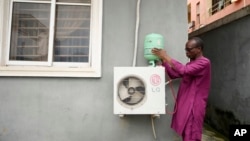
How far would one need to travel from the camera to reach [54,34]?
3.61m

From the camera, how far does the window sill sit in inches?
134

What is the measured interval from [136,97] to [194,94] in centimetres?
72

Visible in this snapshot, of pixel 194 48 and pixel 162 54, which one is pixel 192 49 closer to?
pixel 194 48

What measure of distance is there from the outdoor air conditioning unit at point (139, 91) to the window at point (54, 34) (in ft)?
1.83

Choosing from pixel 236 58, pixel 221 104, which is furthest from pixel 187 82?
pixel 221 104

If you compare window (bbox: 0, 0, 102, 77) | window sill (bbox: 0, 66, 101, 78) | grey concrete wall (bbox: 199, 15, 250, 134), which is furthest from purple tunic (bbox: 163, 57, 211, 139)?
grey concrete wall (bbox: 199, 15, 250, 134)

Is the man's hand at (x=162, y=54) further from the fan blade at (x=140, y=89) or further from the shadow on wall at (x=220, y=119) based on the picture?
the shadow on wall at (x=220, y=119)

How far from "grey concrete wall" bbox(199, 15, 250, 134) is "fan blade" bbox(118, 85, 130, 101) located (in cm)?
391

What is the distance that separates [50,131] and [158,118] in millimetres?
1495

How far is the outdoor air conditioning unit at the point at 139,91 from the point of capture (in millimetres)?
3143

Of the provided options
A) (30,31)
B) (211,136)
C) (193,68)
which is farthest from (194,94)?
(211,136)

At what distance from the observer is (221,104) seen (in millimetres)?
7262

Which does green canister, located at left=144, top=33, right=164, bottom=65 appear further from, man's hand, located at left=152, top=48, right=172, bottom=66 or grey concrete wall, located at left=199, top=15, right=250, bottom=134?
grey concrete wall, located at left=199, top=15, right=250, bottom=134

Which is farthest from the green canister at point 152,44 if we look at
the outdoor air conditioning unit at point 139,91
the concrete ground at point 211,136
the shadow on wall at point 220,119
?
the shadow on wall at point 220,119
